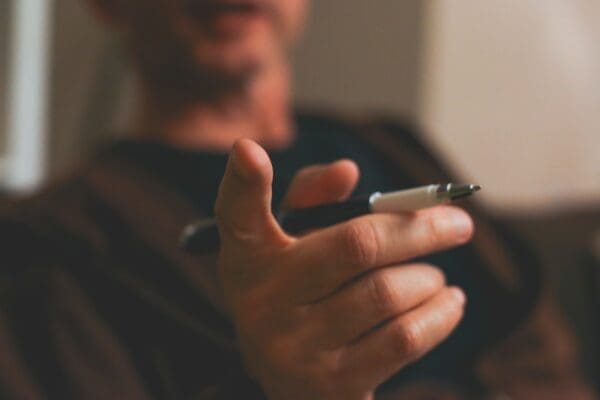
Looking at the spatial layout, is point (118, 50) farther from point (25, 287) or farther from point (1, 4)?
point (25, 287)

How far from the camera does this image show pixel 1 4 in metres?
0.74

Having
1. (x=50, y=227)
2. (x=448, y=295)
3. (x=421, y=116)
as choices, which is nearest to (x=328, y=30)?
(x=421, y=116)

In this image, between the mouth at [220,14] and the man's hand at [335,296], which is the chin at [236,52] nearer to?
the mouth at [220,14]

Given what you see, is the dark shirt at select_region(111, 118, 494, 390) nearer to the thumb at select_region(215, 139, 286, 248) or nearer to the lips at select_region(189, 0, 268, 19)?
the lips at select_region(189, 0, 268, 19)

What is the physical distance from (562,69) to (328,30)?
390 millimetres

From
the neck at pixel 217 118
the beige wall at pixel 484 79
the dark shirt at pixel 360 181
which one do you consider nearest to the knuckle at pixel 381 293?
the dark shirt at pixel 360 181

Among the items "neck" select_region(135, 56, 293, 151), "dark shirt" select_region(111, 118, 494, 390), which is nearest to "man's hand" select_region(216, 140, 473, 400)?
"dark shirt" select_region(111, 118, 494, 390)

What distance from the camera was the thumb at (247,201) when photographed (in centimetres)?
29

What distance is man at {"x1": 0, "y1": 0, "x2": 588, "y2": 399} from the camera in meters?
0.34

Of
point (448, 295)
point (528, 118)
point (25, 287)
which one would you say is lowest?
point (528, 118)


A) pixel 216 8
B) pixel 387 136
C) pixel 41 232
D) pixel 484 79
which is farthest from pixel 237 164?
pixel 484 79

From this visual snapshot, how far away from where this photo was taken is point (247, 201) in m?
0.31

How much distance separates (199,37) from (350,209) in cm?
44

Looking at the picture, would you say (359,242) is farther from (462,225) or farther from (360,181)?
(360,181)
